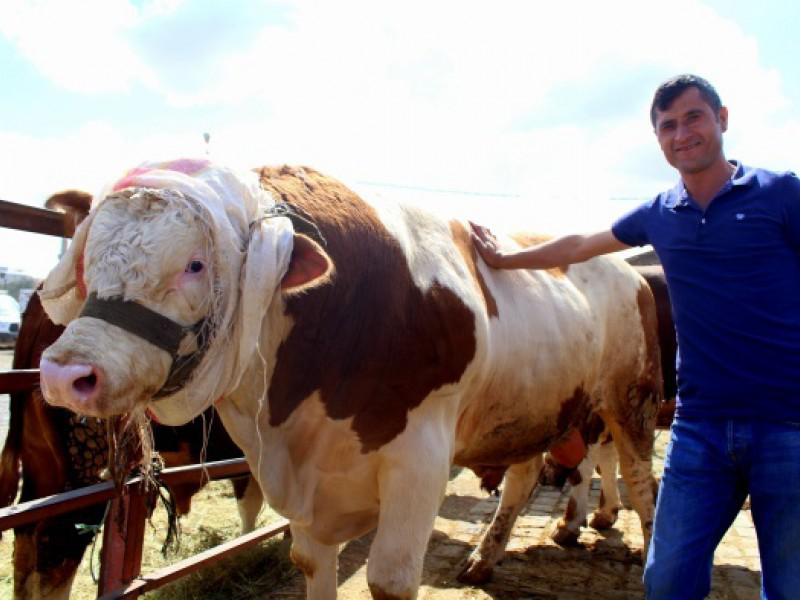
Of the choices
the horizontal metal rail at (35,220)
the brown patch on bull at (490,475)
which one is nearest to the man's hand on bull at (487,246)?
the brown patch on bull at (490,475)

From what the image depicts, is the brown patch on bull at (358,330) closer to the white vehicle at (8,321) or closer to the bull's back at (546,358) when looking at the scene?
the bull's back at (546,358)

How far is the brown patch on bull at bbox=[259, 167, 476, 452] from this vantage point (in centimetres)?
283

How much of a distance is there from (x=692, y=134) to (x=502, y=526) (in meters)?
3.39

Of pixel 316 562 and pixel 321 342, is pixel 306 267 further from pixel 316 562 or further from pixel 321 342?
pixel 316 562

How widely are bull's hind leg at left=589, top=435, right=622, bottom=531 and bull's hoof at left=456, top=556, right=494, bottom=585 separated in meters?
Result: 1.71

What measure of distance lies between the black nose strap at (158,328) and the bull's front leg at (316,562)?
4.33 ft

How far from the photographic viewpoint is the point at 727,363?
2.38 meters

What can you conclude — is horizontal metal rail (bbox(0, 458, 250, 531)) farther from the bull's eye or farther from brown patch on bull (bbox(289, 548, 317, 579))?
the bull's eye

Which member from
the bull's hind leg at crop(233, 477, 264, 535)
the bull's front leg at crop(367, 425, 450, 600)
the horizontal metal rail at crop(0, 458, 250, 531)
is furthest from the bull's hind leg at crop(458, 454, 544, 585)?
the bull's front leg at crop(367, 425, 450, 600)

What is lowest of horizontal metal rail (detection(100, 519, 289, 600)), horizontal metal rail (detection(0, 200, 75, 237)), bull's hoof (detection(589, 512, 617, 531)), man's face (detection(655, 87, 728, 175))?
bull's hoof (detection(589, 512, 617, 531))

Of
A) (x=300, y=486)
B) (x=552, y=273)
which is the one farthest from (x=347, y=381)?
(x=552, y=273)

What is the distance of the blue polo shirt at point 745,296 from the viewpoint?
7.55 ft

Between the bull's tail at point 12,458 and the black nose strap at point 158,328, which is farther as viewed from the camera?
the bull's tail at point 12,458

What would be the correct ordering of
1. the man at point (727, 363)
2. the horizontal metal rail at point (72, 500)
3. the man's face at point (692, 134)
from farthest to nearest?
the horizontal metal rail at point (72, 500) < the man's face at point (692, 134) < the man at point (727, 363)
